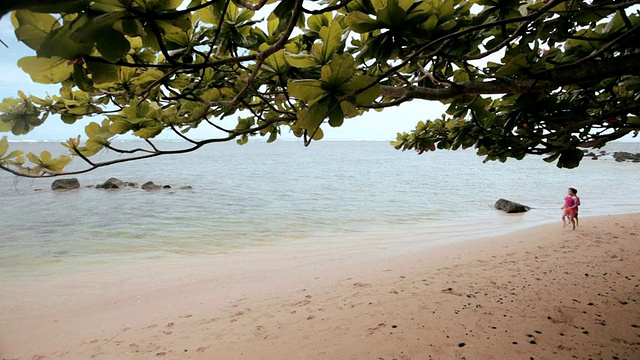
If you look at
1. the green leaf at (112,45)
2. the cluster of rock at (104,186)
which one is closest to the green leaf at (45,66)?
the green leaf at (112,45)

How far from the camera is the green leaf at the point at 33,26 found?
582mm

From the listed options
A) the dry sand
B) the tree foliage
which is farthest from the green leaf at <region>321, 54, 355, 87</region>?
the dry sand

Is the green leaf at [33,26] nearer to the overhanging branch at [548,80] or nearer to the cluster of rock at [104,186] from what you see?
the overhanging branch at [548,80]

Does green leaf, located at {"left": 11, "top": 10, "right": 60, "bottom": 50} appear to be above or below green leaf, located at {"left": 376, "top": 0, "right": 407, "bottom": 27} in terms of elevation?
below

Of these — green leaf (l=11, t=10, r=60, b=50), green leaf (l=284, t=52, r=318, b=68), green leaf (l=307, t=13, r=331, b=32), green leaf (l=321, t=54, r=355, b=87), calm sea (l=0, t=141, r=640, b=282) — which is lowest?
calm sea (l=0, t=141, r=640, b=282)

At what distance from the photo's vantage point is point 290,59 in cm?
96

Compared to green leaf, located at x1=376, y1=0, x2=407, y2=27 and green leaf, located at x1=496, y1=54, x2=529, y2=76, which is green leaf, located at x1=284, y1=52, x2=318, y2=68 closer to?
green leaf, located at x1=376, y1=0, x2=407, y2=27

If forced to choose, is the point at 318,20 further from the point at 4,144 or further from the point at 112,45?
the point at 4,144

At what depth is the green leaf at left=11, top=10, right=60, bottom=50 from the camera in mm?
582

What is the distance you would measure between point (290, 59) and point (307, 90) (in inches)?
9.6

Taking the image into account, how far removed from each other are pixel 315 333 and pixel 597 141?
114 inches

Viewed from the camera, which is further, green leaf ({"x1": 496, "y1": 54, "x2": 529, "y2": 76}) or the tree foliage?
green leaf ({"x1": 496, "y1": 54, "x2": 529, "y2": 76})

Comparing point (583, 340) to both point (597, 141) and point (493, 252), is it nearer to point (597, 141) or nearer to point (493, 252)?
point (597, 141)

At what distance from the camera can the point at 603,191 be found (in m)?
17.1
